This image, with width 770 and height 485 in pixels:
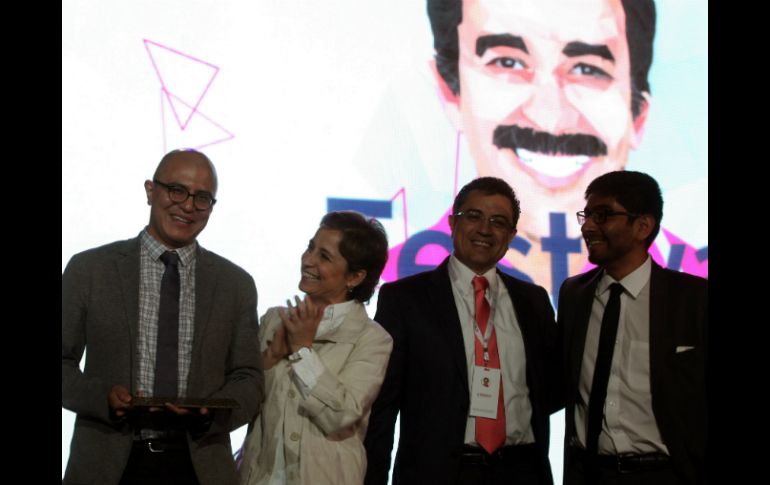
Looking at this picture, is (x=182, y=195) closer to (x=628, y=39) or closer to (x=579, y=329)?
(x=579, y=329)

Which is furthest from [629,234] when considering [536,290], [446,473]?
[446,473]

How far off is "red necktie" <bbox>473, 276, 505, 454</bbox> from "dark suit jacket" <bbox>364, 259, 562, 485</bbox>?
0.21 feet

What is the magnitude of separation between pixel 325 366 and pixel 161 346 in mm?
429

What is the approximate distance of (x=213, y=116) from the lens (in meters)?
3.55

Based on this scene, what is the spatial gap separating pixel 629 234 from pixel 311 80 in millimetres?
1488

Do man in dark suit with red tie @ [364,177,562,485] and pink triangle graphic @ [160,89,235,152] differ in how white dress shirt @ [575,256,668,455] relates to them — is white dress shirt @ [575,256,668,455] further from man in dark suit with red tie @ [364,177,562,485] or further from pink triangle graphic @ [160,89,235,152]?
pink triangle graphic @ [160,89,235,152]

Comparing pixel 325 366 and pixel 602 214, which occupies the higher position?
pixel 602 214

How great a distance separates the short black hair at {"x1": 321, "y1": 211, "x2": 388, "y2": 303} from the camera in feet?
8.41

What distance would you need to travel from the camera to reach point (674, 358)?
2695 millimetres

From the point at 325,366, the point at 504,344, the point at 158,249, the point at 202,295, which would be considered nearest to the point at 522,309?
the point at 504,344

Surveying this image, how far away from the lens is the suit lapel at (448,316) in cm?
272

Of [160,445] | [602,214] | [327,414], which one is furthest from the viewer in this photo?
[602,214]

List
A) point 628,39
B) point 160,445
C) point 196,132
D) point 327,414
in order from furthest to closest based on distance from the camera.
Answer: point 628,39
point 196,132
point 327,414
point 160,445

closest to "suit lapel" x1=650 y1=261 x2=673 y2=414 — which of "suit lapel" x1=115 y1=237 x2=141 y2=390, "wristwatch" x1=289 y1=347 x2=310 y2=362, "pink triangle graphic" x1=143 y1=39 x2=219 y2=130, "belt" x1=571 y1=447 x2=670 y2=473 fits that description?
"belt" x1=571 y1=447 x2=670 y2=473
